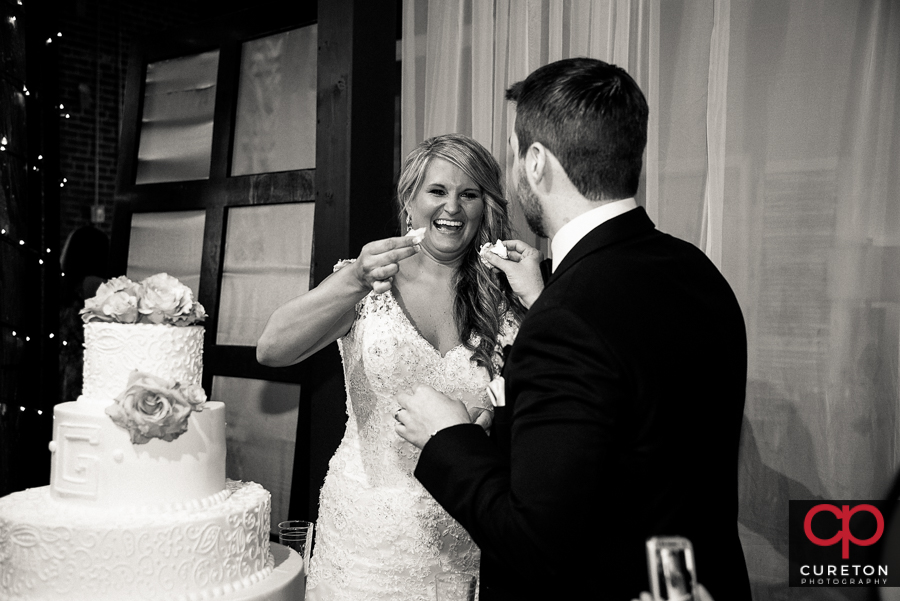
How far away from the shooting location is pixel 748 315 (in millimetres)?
2691

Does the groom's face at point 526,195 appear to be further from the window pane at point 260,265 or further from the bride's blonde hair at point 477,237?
the window pane at point 260,265

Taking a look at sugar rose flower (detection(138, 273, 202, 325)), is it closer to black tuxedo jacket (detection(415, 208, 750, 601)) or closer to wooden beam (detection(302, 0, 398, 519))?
black tuxedo jacket (detection(415, 208, 750, 601))

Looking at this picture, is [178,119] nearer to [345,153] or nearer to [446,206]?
[345,153]

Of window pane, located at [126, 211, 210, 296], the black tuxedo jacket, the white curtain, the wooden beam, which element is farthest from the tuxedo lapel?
window pane, located at [126, 211, 210, 296]

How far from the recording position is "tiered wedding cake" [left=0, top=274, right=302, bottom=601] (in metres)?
1.95

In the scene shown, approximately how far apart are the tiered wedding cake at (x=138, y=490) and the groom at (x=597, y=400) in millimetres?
853

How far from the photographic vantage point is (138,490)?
2.02 m

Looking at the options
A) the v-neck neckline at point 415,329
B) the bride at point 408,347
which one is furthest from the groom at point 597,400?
the v-neck neckline at point 415,329

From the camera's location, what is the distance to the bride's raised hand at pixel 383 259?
2.26 m

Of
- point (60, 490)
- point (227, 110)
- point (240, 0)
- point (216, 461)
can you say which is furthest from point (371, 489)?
point (240, 0)

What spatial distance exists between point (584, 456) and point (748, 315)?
170 cm

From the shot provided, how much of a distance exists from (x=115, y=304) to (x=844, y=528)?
2283 mm

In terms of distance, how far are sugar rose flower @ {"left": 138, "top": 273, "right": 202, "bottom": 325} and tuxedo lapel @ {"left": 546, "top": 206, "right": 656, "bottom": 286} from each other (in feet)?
3.78

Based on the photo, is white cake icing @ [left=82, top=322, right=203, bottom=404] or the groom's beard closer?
the groom's beard
